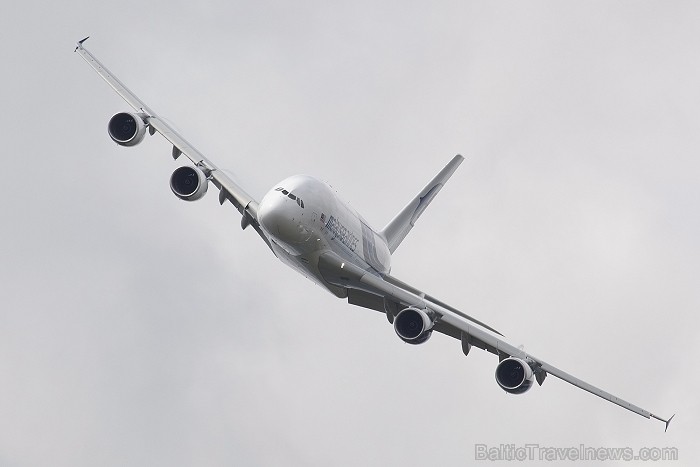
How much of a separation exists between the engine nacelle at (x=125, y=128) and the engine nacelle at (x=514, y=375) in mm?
20561

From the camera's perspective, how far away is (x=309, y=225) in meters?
53.2

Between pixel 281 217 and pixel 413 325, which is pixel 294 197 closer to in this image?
pixel 281 217

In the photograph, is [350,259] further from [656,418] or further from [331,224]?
[656,418]

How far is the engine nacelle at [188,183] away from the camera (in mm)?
55406

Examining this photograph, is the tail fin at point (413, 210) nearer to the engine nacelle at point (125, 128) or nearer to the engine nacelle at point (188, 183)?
the engine nacelle at point (188, 183)

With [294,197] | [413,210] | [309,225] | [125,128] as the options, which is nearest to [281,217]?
[294,197]

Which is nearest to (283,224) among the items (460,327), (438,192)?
(460,327)

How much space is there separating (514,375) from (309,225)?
1198 centimetres

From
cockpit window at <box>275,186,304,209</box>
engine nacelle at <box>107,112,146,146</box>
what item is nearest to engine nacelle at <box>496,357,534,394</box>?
cockpit window at <box>275,186,304,209</box>

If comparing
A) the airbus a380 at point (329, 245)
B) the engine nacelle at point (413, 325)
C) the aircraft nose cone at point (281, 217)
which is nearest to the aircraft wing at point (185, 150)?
the airbus a380 at point (329, 245)

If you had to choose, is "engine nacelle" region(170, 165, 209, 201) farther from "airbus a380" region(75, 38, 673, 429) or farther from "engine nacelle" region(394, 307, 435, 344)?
"engine nacelle" region(394, 307, 435, 344)

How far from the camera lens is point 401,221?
70.8 metres

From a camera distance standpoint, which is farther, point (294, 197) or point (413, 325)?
point (413, 325)

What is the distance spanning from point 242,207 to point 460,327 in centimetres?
1219
